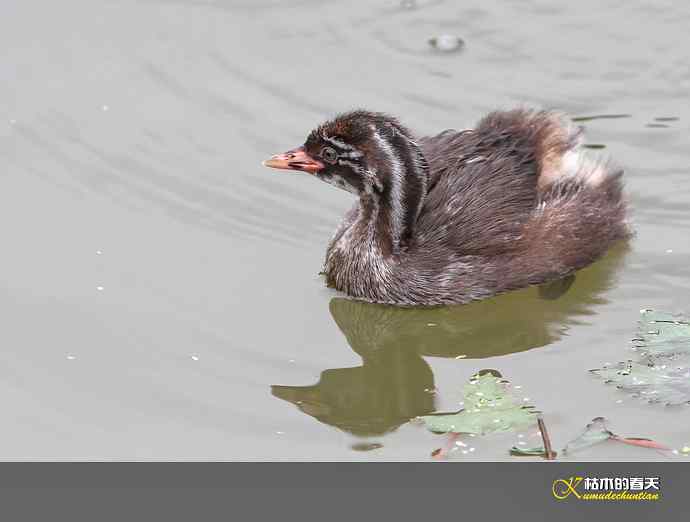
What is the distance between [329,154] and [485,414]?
2.34 metres

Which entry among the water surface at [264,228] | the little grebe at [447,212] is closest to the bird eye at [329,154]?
the little grebe at [447,212]

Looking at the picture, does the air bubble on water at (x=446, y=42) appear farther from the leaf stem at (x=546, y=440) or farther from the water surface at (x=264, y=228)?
the leaf stem at (x=546, y=440)

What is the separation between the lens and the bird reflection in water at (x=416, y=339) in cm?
893

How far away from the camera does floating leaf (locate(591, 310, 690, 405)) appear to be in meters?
8.75

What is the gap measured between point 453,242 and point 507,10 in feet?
12.6

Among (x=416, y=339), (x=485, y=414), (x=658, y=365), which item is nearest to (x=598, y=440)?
(x=485, y=414)

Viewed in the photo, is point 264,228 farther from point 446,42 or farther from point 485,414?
point 446,42

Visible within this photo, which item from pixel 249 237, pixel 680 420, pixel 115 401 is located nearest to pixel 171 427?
pixel 115 401

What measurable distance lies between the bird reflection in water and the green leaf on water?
253 millimetres

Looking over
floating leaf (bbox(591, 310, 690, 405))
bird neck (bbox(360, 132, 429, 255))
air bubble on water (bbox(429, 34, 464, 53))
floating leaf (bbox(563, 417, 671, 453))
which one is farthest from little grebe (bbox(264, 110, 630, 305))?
air bubble on water (bbox(429, 34, 464, 53))

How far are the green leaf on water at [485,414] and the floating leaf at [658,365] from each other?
0.69 meters

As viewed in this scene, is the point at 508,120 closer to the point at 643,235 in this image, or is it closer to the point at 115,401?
the point at 643,235

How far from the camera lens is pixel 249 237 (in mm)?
10609

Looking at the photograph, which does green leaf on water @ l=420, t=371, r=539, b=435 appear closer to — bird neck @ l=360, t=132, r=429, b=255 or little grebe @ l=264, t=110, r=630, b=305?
little grebe @ l=264, t=110, r=630, b=305
